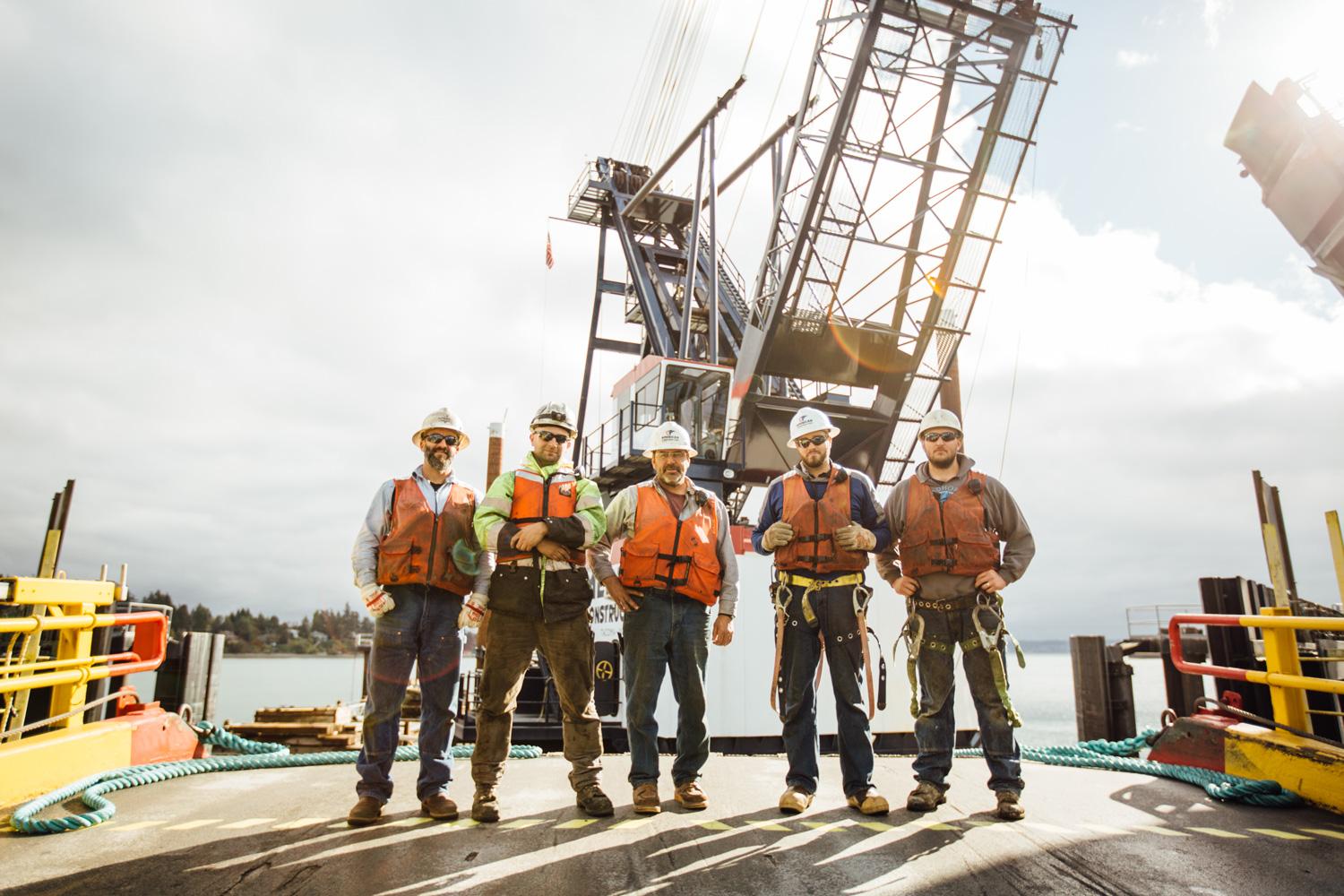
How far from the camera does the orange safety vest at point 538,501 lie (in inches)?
176

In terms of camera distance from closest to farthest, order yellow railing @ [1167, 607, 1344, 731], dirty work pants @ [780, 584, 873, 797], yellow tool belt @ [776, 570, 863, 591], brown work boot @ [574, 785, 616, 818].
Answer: brown work boot @ [574, 785, 616, 818], dirty work pants @ [780, 584, 873, 797], yellow tool belt @ [776, 570, 863, 591], yellow railing @ [1167, 607, 1344, 731]

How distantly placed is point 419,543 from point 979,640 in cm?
311

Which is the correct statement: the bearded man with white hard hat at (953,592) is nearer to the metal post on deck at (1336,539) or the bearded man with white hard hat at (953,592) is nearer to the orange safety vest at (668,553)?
the orange safety vest at (668,553)

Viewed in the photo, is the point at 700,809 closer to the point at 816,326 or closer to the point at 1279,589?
the point at 1279,589

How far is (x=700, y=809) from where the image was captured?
4.43 metres

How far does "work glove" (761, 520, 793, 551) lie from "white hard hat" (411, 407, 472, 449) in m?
1.87

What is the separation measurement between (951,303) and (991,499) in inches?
437

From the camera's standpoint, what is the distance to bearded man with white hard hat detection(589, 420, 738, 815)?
4.50m

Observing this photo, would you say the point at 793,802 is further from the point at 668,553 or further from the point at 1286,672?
the point at 1286,672

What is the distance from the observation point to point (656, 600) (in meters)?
4.60

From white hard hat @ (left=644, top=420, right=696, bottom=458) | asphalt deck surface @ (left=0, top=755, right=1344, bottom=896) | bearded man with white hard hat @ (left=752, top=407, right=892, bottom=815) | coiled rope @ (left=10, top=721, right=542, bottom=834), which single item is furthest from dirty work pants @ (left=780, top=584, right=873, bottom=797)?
coiled rope @ (left=10, top=721, right=542, bottom=834)

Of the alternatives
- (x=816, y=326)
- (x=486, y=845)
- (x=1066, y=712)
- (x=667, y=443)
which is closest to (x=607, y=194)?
(x=816, y=326)

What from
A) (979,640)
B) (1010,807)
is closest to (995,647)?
(979,640)

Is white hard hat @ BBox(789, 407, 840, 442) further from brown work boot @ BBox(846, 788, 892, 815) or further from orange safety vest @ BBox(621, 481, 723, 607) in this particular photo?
brown work boot @ BBox(846, 788, 892, 815)
